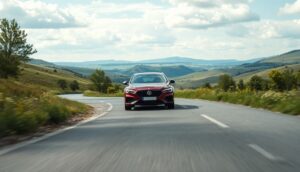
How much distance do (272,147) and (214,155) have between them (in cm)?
140

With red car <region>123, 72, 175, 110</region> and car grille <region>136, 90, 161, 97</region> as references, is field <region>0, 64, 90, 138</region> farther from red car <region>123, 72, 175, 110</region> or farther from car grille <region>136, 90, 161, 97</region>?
car grille <region>136, 90, 161, 97</region>

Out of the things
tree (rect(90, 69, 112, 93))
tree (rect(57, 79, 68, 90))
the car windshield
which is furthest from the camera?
tree (rect(57, 79, 68, 90))

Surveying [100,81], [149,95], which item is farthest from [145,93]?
[100,81]

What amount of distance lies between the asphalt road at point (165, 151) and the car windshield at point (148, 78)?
1073 cm

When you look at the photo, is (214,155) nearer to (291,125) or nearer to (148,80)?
(291,125)

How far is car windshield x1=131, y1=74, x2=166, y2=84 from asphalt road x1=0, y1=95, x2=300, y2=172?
423 inches

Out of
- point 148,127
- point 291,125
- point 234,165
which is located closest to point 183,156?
point 234,165

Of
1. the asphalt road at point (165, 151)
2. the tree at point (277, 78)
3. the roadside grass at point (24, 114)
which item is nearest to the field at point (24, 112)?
the roadside grass at point (24, 114)

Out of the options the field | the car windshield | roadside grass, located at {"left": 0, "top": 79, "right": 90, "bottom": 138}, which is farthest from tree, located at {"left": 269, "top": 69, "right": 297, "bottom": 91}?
roadside grass, located at {"left": 0, "top": 79, "right": 90, "bottom": 138}

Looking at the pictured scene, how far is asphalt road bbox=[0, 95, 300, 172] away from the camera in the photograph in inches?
269

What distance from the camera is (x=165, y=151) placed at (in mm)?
8273

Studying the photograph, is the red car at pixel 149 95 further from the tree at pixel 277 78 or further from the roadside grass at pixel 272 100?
the tree at pixel 277 78

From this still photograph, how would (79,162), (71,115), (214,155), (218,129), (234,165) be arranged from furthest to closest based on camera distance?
1. (71,115)
2. (218,129)
3. (214,155)
4. (79,162)
5. (234,165)

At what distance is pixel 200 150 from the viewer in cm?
835
